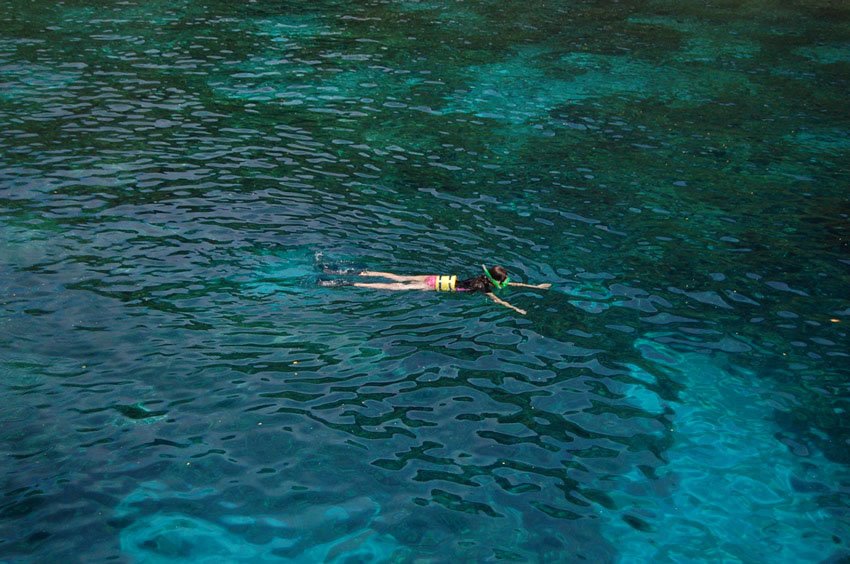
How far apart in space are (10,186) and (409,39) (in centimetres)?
2166

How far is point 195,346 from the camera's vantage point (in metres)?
15.6

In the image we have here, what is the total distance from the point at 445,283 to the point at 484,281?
36.9 inches

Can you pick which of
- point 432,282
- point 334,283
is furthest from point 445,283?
point 334,283

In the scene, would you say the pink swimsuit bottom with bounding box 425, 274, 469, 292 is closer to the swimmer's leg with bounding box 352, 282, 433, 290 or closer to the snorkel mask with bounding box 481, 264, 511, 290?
the swimmer's leg with bounding box 352, 282, 433, 290

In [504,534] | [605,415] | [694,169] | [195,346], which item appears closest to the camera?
[504,534]

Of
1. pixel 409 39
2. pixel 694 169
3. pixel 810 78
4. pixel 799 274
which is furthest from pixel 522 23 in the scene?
pixel 799 274

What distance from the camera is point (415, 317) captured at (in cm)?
1697

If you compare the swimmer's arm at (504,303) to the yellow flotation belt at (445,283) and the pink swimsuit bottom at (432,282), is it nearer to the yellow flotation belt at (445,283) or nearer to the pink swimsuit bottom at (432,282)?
the pink swimsuit bottom at (432,282)

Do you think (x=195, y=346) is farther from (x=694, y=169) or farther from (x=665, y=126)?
(x=665, y=126)

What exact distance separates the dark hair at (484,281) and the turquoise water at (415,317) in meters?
0.38

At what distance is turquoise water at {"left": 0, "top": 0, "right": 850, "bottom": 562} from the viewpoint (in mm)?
12273

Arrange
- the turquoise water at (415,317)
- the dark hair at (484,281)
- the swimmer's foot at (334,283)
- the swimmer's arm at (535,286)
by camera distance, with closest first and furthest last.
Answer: the turquoise water at (415,317) → the dark hair at (484,281) → the swimmer's foot at (334,283) → the swimmer's arm at (535,286)

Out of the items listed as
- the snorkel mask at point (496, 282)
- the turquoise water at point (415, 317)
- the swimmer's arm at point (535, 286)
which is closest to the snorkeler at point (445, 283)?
the snorkel mask at point (496, 282)

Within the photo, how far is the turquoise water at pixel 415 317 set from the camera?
1227cm
